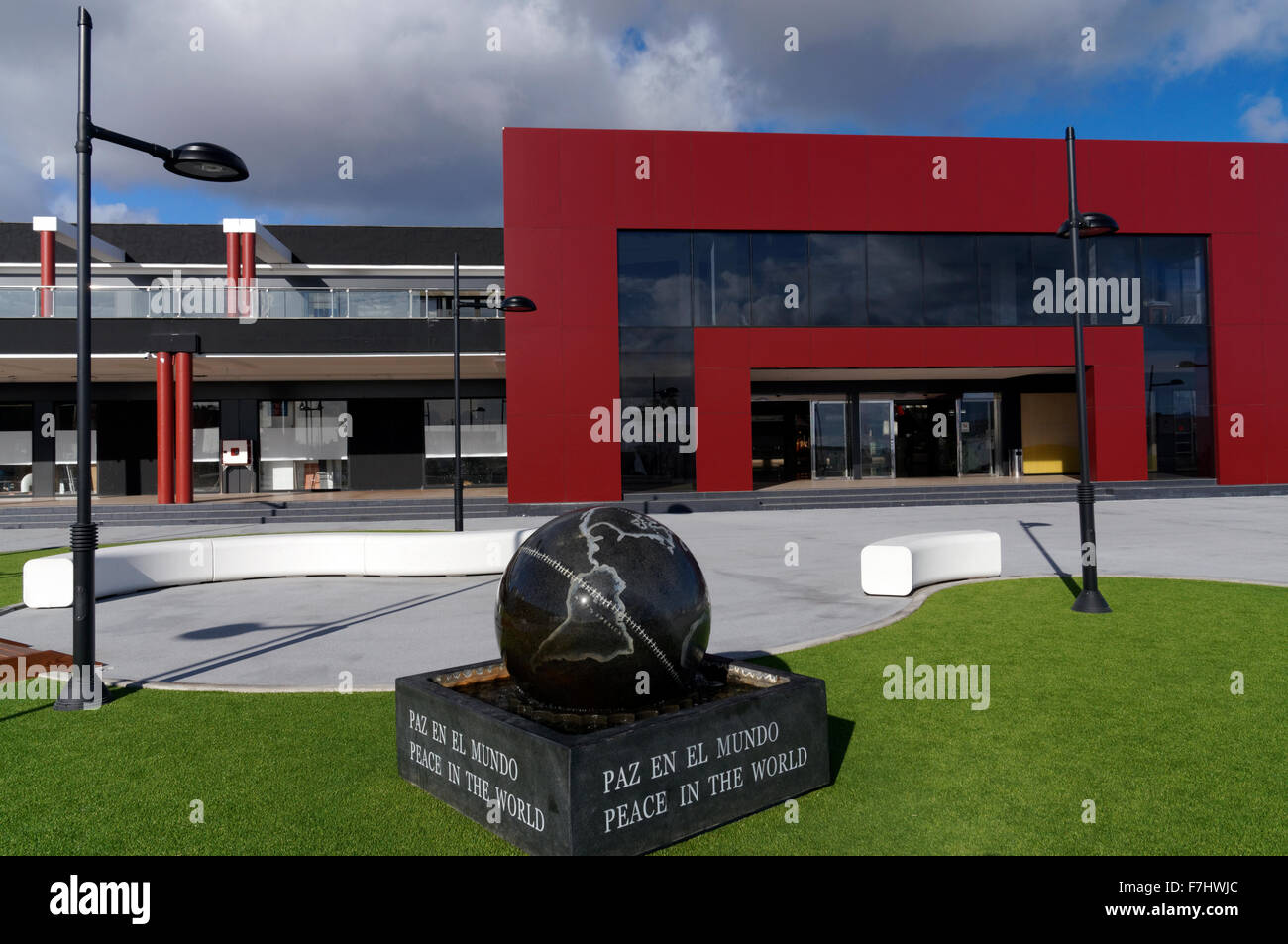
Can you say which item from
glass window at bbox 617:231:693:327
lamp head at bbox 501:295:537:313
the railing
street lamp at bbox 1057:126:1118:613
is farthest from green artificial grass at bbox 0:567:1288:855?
the railing

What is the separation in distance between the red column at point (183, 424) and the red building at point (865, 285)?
967 centimetres

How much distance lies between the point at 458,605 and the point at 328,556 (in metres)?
4.06

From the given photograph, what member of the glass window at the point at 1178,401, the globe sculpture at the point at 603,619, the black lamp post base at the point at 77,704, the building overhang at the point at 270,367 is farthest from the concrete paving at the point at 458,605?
the glass window at the point at 1178,401

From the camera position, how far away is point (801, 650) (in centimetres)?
832

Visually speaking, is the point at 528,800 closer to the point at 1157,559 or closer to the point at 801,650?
the point at 801,650

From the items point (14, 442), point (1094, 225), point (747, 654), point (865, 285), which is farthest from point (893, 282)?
point (14, 442)

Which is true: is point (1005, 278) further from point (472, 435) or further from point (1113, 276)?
point (472, 435)

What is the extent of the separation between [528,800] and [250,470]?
3248 cm

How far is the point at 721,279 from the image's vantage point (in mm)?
27531

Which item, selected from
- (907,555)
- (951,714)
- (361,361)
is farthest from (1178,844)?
(361,361)

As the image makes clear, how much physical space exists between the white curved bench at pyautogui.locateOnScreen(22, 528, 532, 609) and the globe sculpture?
8.77 meters

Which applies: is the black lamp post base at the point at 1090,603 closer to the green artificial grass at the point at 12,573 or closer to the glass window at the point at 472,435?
the green artificial grass at the point at 12,573

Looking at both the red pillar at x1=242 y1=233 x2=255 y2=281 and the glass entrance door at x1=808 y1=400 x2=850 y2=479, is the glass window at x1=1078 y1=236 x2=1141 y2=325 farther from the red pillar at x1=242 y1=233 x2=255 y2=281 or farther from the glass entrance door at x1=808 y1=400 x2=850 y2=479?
the red pillar at x1=242 y1=233 x2=255 y2=281
